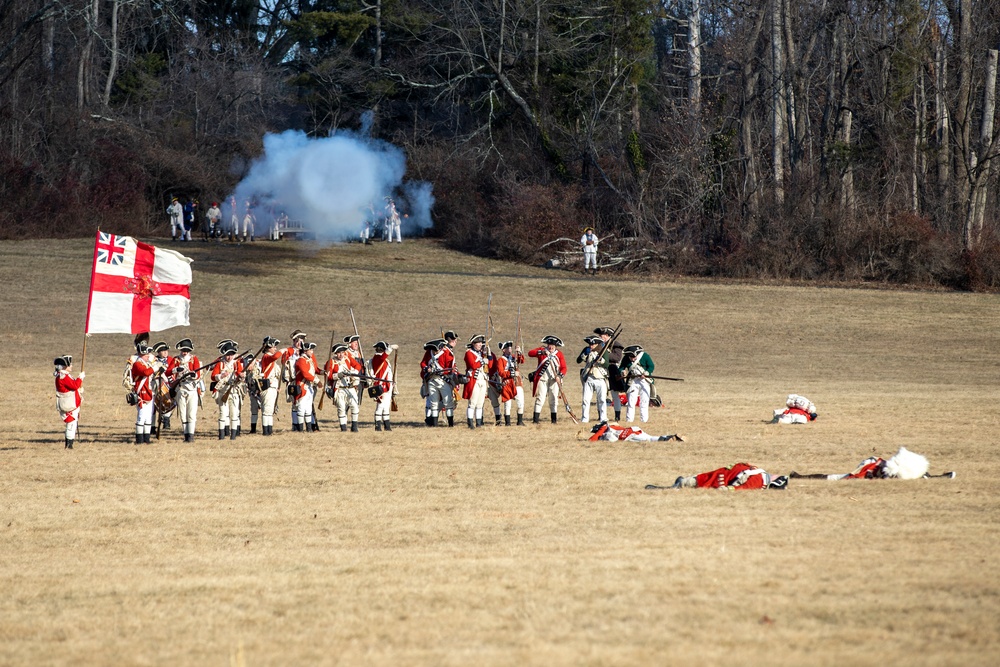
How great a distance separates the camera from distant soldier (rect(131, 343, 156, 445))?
1830 cm

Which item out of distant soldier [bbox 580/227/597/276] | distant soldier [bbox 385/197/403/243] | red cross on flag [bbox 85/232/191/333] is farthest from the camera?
distant soldier [bbox 385/197/403/243]

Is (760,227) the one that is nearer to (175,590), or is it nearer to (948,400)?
(948,400)

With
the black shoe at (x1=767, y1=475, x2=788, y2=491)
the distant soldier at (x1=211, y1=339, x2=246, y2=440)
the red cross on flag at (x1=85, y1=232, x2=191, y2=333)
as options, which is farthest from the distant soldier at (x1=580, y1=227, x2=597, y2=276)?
the black shoe at (x1=767, y1=475, x2=788, y2=491)

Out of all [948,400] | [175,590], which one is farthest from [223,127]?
[175,590]

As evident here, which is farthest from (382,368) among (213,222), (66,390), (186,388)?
(213,222)

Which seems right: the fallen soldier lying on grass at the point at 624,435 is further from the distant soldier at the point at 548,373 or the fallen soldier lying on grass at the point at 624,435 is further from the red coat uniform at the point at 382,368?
the red coat uniform at the point at 382,368

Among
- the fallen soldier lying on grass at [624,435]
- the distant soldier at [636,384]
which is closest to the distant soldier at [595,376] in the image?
the distant soldier at [636,384]

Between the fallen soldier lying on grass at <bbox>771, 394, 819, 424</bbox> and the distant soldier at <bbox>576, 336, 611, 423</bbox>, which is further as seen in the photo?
the distant soldier at <bbox>576, 336, 611, 423</bbox>

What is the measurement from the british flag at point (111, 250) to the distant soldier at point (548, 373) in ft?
25.4

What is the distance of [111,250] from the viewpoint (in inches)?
710

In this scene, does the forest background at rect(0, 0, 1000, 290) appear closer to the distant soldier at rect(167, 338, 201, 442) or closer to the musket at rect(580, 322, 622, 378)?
the musket at rect(580, 322, 622, 378)

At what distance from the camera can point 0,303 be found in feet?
124

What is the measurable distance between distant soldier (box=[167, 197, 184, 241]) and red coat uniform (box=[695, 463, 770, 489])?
3998 cm

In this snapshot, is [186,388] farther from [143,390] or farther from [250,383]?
[250,383]
